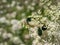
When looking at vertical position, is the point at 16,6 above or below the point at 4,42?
above

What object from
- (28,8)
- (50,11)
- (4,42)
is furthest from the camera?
(28,8)

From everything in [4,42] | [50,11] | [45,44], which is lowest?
[4,42]

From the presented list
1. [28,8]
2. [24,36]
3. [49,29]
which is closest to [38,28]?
[49,29]

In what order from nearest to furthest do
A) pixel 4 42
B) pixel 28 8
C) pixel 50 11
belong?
pixel 50 11
pixel 4 42
pixel 28 8

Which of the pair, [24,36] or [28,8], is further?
[28,8]

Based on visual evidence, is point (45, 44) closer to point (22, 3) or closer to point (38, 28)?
point (38, 28)

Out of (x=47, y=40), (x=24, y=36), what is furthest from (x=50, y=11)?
(x=24, y=36)
